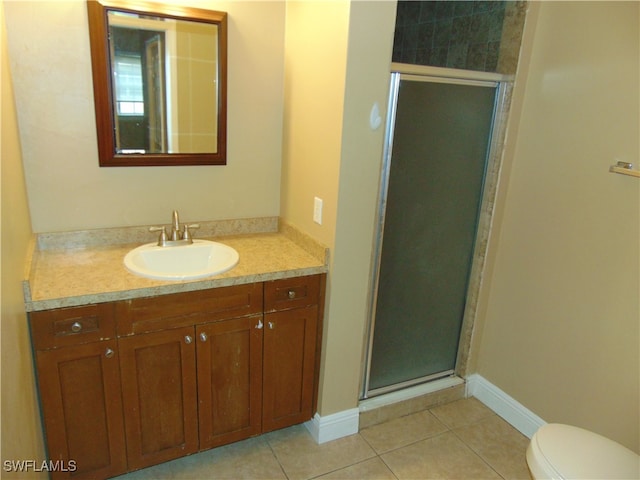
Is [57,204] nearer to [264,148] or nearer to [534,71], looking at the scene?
[264,148]

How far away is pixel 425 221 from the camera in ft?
7.39

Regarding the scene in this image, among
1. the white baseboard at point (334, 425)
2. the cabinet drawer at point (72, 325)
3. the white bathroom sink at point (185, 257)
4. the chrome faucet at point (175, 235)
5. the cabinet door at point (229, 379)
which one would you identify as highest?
the chrome faucet at point (175, 235)

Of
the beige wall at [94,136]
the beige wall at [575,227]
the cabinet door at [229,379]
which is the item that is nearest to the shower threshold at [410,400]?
the beige wall at [575,227]

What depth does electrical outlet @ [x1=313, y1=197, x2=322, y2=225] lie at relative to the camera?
206cm

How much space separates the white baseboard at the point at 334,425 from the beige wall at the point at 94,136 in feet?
3.51

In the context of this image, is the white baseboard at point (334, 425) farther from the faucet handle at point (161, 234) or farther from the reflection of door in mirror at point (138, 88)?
the reflection of door in mirror at point (138, 88)

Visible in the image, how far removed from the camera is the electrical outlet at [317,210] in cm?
206

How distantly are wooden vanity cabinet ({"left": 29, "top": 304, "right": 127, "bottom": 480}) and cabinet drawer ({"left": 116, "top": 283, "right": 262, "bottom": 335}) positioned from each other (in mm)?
72

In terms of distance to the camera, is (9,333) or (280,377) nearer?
(9,333)

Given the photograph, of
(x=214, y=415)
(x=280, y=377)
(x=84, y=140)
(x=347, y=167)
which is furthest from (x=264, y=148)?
(x=214, y=415)

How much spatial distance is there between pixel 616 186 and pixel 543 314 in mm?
684

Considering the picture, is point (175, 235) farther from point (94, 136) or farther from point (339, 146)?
point (339, 146)

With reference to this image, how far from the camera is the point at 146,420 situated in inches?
73.7

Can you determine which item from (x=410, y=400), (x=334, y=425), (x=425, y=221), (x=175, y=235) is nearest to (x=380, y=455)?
(x=334, y=425)
